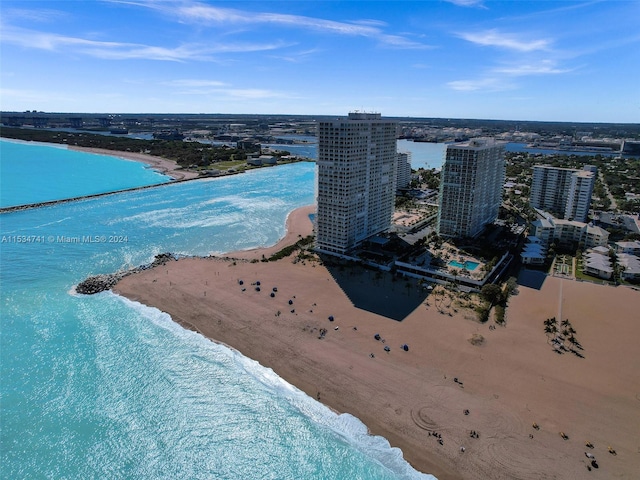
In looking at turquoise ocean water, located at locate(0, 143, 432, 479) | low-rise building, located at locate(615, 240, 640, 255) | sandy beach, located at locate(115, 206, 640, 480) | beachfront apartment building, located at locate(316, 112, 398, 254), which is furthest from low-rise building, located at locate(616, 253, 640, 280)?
turquoise ocean water, located at locate(0, 143, 432, 479)

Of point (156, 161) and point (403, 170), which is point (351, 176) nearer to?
point (403, 170)

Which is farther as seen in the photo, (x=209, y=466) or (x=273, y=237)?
(x=273, y=237)

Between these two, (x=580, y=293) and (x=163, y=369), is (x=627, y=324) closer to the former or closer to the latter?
(x=580, y=293)

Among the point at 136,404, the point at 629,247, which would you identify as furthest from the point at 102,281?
the point at 629,247

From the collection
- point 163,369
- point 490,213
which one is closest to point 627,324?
point 490,213

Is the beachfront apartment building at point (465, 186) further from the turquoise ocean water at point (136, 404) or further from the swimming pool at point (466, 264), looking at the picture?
the turquoise ocean water at point (136, 404)

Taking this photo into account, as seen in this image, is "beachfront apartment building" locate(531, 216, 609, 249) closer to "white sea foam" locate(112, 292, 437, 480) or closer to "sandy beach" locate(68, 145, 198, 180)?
"white sea foam" locate(112, 292, 437, 480)
